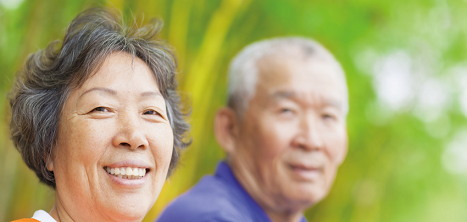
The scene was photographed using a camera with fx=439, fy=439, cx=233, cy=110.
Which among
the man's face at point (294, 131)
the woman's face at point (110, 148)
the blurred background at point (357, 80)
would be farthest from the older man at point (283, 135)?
the blurred background at point (357, 80)

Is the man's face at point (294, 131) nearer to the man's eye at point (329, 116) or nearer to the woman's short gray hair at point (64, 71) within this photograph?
the man's eye at point (329, 116)

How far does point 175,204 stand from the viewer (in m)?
1.58

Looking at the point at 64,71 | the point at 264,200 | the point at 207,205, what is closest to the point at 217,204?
the point at 207,205

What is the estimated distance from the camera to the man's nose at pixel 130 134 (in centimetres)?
96

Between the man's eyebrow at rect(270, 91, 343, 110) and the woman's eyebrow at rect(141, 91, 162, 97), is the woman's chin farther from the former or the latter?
the man's eyebrow at rect(270, 91, 343, 110)

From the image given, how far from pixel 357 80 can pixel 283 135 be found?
280 cm

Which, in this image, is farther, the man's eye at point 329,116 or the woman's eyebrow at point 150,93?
the man's eye at point 329,116

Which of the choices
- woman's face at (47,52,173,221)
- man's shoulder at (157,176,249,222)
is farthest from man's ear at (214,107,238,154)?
woman's face at (47,52,173,221)

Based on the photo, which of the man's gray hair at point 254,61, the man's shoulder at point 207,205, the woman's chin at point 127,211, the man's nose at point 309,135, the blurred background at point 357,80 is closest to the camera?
the woman's chin at point 127,211

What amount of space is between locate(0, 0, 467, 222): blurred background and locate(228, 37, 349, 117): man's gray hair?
937 mm

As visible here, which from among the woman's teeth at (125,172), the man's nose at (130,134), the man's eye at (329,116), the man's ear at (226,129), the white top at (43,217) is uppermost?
the man's eye at (329,116)

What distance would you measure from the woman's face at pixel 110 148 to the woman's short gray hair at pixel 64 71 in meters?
0.03

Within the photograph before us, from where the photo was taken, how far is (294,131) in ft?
5.43

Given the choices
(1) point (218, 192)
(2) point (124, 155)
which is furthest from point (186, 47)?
(2) point (124, 155)
